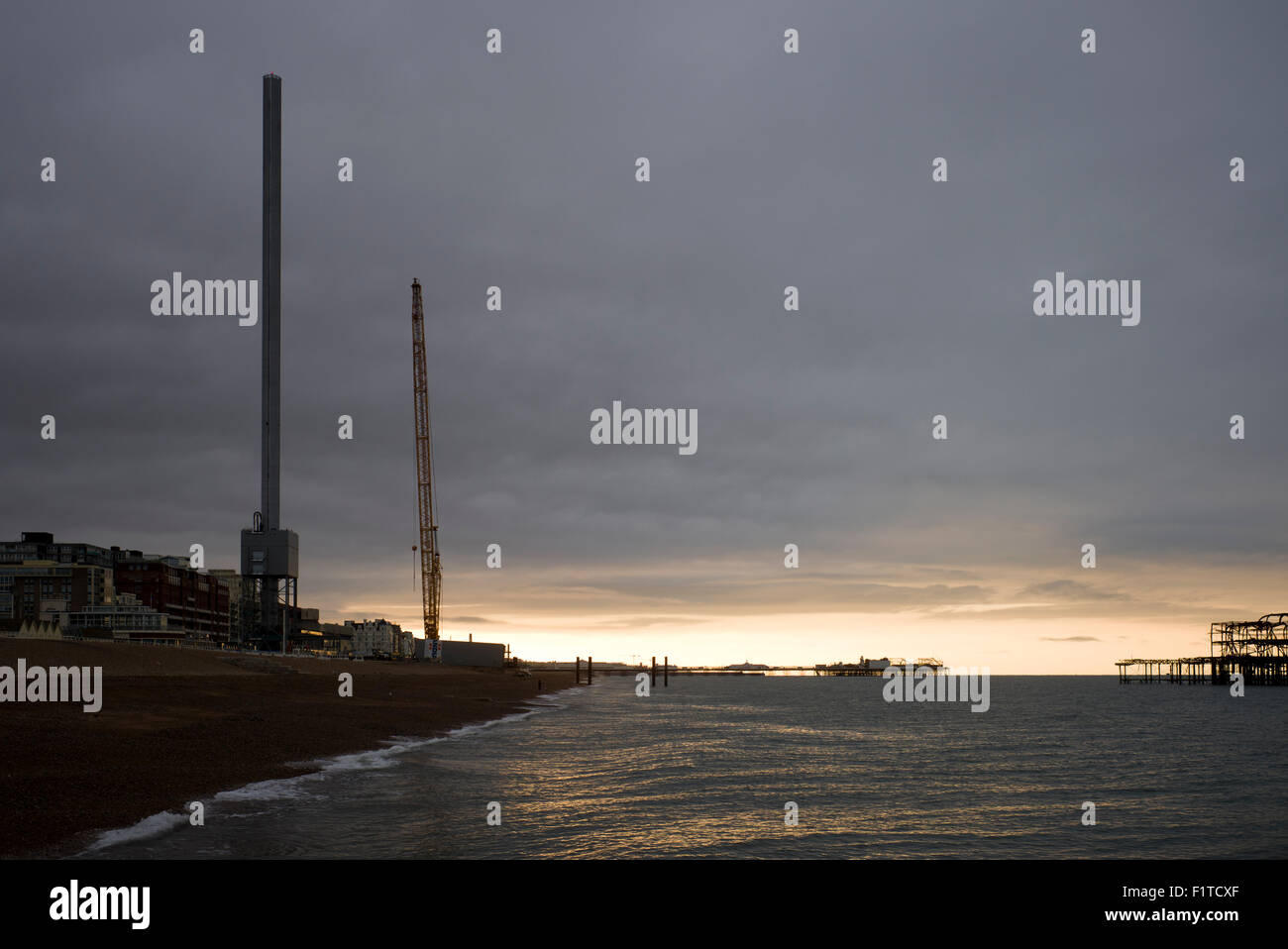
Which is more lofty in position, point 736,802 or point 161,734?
point 161,734

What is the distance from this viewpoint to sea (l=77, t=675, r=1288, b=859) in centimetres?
2531

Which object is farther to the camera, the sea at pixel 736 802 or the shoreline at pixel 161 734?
the sea at pixel 736 802

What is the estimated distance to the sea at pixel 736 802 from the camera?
83.0 ft

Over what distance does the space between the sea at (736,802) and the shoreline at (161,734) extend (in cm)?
120

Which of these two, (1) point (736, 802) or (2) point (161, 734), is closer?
(1) point (736, 802)

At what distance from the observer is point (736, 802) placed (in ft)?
115

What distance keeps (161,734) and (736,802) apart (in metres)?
24.0

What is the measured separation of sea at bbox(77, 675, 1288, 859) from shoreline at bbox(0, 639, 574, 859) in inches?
47.1

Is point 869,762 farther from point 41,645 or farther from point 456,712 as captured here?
point 41,645

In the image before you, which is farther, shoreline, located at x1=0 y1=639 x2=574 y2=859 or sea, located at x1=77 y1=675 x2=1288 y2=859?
sea, located at x1=77 y1=675 x2=1288 y2=859

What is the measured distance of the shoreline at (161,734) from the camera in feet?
80.1

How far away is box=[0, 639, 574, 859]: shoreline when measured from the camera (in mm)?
24406
